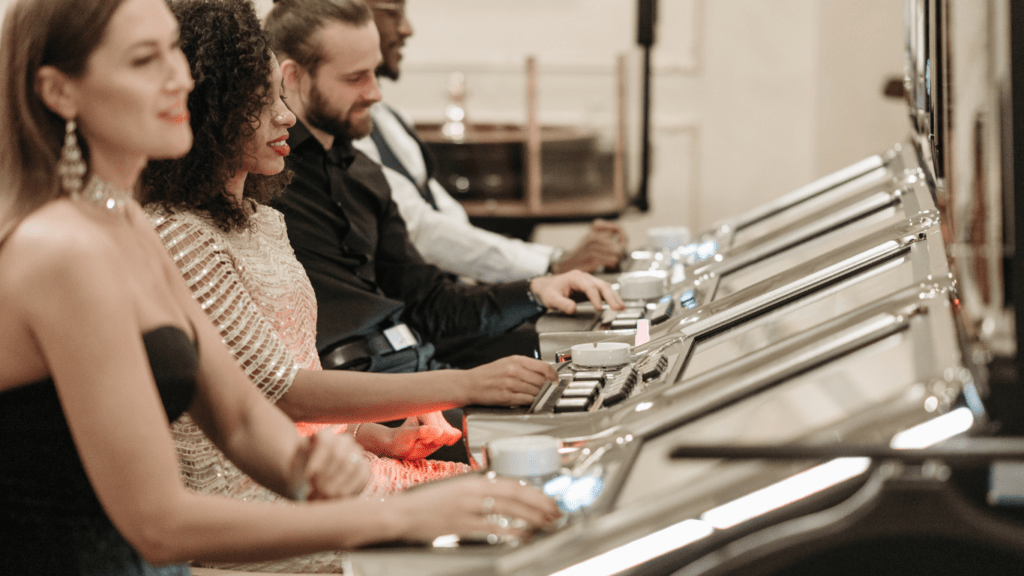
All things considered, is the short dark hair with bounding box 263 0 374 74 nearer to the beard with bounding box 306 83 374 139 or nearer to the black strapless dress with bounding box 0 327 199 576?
the beard with bounding box 306 83 374 139

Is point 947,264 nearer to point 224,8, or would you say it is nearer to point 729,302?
point 729,302

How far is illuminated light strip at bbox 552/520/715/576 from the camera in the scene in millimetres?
695

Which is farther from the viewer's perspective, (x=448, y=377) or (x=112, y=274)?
(x=448, y=377)

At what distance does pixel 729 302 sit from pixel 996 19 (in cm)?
76

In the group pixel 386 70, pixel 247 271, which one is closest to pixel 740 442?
pixel 247 271

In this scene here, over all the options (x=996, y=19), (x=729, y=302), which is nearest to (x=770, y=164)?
(x=729, y=302)

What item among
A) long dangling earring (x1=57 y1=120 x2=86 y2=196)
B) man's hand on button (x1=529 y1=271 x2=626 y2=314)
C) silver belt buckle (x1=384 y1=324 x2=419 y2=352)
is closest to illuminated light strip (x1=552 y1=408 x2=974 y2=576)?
long dangling earring (x1=57 y1=120 x2=86 y2=196)

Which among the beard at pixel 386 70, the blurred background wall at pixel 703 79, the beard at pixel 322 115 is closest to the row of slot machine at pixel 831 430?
the beard at pixel 322 115

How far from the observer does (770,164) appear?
510 cm

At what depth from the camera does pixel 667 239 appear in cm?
240

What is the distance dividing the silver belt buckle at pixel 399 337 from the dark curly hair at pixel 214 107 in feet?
1.70

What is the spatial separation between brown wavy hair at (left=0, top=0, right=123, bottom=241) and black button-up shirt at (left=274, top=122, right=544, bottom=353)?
0.86 metres

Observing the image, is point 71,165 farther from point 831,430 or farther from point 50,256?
point 831,430

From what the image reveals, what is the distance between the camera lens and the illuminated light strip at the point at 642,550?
2.28 ft
